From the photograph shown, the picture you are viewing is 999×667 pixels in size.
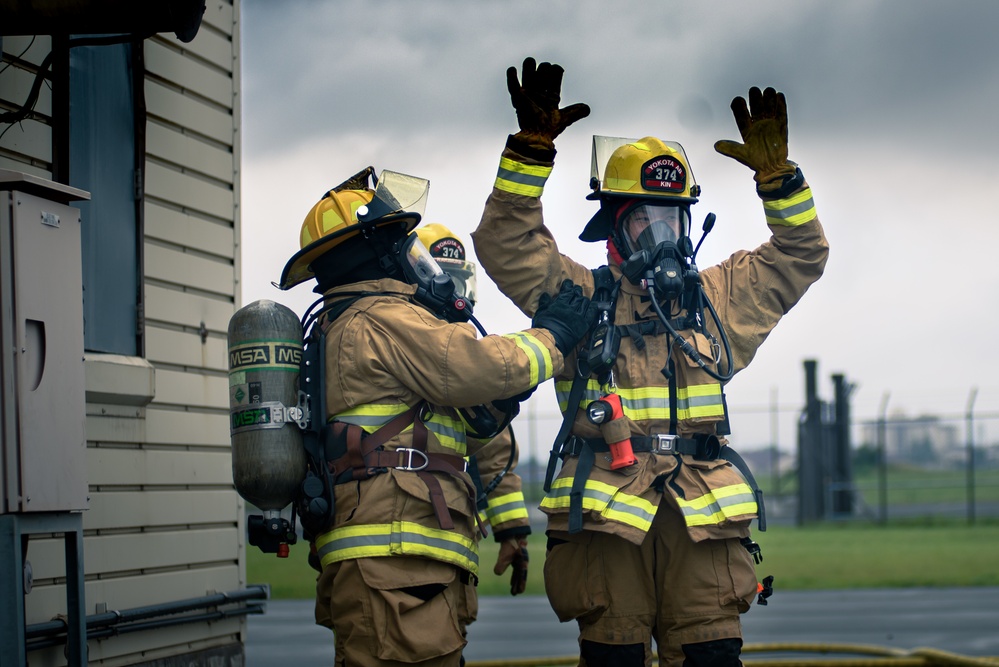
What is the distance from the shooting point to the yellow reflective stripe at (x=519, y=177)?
4.55m

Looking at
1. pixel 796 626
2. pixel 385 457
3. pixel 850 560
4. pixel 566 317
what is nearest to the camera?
pixel 385 457

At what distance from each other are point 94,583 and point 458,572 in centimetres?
196

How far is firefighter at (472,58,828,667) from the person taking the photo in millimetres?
4492

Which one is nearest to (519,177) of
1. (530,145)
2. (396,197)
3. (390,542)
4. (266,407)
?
(530,145)

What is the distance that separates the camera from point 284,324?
4348 millimetres

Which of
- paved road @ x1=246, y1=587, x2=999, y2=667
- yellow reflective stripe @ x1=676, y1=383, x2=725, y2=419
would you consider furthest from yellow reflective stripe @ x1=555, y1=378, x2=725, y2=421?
paved road @ x1=246, y1=587, x2=999, y2=667

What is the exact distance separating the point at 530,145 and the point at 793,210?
1177 millimetres

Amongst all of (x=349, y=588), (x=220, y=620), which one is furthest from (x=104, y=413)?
(x=349, y=588)

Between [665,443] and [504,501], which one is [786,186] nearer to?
[665,443]

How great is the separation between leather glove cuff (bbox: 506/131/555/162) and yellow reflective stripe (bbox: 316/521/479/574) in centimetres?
146

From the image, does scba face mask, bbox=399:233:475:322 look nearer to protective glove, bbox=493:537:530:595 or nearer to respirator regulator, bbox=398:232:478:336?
respirator regulator, bbox=398:232:478:336

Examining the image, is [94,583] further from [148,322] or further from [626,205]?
[626,205]

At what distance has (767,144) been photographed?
4.95m

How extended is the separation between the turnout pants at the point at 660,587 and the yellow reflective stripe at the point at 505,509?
790mm
